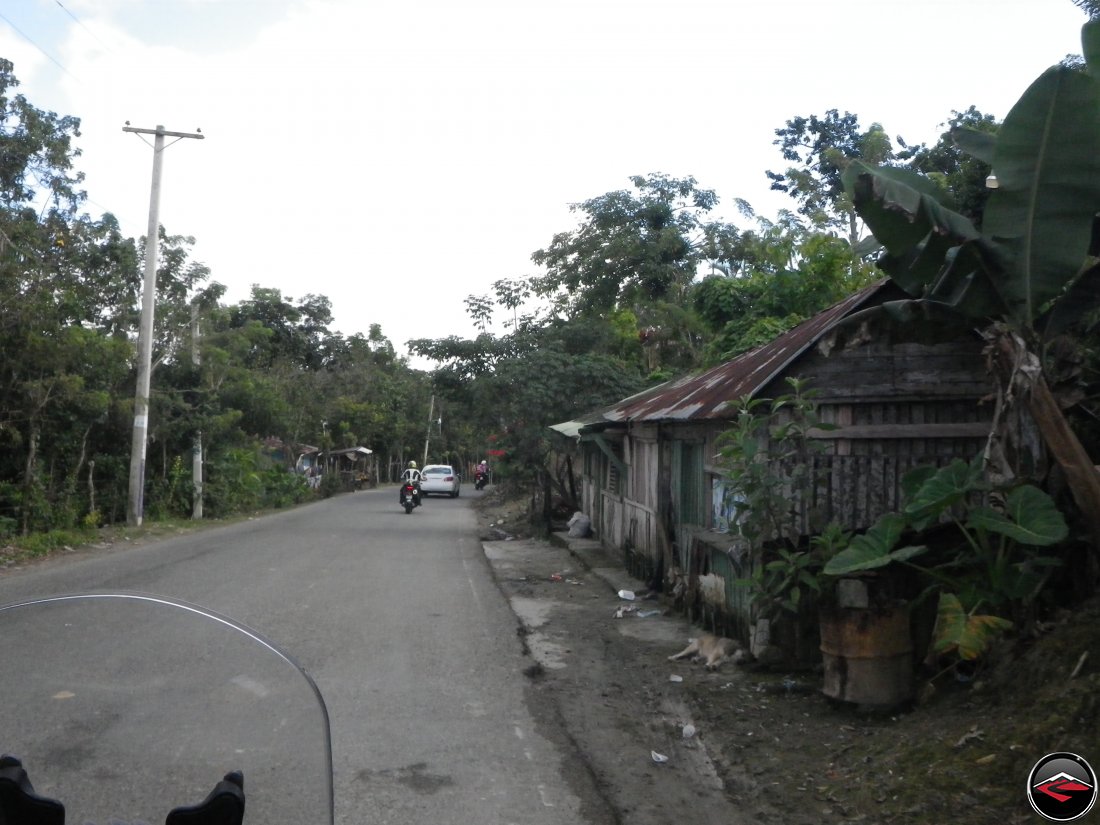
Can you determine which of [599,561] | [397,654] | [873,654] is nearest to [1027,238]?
[873,654]

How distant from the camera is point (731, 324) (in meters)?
19.6

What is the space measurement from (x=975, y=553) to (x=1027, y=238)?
6.82 feet

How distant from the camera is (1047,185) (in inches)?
249

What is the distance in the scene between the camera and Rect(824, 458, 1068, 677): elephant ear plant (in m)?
6.18

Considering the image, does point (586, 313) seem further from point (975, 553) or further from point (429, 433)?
point (429, 433)

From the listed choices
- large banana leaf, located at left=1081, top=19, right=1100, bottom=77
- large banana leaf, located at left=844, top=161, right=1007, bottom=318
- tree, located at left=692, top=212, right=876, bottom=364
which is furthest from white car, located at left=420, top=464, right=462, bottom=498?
large banana leaf, located at left=1081, top=19, right=1100, bottom=77

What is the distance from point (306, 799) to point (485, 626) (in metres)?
8.23

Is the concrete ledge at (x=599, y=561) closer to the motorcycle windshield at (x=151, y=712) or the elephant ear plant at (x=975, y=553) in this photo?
the elephant ear plant at (x=975, y=553)

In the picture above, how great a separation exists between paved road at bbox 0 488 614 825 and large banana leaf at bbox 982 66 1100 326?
4.18m

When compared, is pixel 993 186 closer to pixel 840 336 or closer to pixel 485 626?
pixel 840 336

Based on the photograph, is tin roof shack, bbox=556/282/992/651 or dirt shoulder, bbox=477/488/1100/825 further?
tin roof shack, bbox=556/282/992/651

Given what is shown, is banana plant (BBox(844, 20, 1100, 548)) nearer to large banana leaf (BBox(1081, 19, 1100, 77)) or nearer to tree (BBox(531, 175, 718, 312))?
large banana leaf (BBox(1081, 19, 1100, 77))

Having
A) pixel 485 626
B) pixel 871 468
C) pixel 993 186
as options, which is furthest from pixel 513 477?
pixel 993 186

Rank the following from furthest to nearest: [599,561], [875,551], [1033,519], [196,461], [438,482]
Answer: [438,482], [196,461], [599,561], [875,551], [1033,519]
